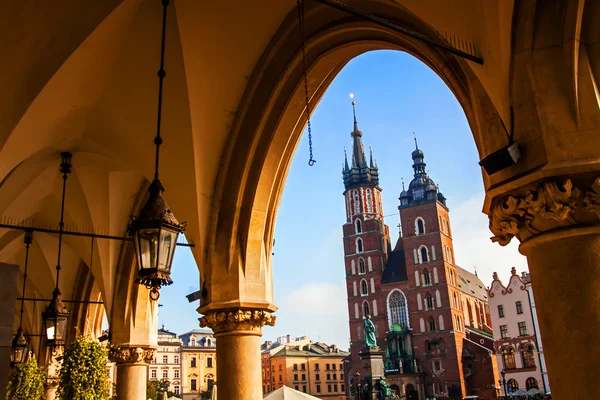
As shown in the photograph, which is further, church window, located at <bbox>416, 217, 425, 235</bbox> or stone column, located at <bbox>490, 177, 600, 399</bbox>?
church window, located at <bbox>416, 217, 425, 235</bbox>

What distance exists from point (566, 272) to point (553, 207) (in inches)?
14.7

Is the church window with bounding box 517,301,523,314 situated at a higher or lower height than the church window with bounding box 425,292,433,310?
lower

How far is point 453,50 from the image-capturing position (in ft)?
13.1

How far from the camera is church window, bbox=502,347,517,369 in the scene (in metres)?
43.9

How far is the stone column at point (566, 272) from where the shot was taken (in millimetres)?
3191

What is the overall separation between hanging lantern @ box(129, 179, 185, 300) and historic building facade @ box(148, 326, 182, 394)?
56.0 m

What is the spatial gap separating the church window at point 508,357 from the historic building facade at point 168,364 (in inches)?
1208

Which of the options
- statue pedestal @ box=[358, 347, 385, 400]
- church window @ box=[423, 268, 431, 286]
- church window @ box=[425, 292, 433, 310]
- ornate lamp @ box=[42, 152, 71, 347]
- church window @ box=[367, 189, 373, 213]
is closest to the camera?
ornate lamp @ box=[42, 152, 71, 347]

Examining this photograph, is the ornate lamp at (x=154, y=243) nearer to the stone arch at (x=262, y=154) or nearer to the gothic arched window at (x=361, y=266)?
the stone arch at (x=262, y=154)

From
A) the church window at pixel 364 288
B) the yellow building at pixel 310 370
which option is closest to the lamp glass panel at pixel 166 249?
the church window at pixel 364 288

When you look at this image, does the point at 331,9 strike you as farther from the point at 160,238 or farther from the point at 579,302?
the point at 579,302

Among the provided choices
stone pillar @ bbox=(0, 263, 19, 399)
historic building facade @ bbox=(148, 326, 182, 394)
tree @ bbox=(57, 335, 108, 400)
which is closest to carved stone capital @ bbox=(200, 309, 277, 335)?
stone pillar @ bbox=(0, 263, 19, 399)

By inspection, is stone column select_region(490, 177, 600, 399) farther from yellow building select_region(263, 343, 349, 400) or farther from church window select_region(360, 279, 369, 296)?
yellow building select_region(263, 343, 349, 400)

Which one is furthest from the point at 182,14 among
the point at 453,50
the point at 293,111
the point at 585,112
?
the point at 585,112
